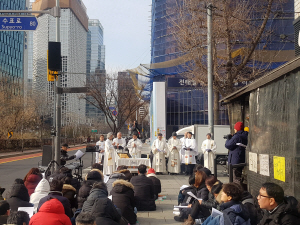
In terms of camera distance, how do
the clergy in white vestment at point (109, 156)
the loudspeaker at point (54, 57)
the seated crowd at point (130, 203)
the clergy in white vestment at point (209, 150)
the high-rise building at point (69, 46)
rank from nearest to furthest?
the seated crowd at point (130, 203)
the loudspeaker at point (54, 57)
the clergy in white vestment at point (209, 150)
the clergy in white vestment at point (109, 156)
the high-rise building at point (69, 46)

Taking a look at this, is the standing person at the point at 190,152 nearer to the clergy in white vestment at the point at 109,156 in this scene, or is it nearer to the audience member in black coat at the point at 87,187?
the clergy in white vestment at the point at 109,156

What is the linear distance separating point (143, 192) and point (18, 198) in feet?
10.6

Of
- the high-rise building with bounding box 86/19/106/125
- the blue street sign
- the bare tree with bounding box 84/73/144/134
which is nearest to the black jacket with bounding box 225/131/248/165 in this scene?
the blue street sign

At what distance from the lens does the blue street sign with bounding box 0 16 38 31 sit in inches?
550

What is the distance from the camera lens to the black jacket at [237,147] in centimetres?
963

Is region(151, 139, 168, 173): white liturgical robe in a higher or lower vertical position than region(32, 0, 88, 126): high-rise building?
lower

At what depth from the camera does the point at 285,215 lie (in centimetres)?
438

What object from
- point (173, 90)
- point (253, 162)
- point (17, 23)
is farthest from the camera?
point (173, 90)

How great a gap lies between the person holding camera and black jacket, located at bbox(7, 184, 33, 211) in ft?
17.0

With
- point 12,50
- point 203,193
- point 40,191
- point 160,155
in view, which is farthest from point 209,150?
point 12,50

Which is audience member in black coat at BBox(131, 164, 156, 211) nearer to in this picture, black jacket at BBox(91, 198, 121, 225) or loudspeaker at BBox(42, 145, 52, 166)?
black jacket at BBox(91, 198, 121, 225)

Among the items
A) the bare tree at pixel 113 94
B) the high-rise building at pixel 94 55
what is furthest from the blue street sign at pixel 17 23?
the high-rise building at pixel 94 55

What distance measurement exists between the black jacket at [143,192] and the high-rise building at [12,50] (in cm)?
7851

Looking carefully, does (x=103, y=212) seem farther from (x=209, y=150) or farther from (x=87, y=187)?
(x=209, y=150)
